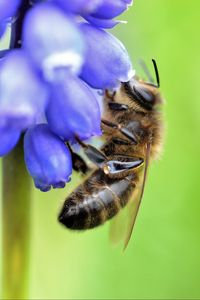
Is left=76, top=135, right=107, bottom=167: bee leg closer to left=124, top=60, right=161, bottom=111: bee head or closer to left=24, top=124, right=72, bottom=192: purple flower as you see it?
left=124, top=60, right=161, bottom=111: bee head

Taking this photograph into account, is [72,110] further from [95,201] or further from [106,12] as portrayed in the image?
[95,201]

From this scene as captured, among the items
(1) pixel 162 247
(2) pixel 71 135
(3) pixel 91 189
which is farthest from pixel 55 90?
(1) pixel 162 247

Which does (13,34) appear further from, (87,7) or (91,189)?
(91,189)

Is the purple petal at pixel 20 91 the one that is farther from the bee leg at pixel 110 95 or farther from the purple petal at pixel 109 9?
the bee leg at pixel 110 95

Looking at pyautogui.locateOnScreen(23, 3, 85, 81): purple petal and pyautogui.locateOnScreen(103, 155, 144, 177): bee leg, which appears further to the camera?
pyautogui.locateOnScreen(103, 155, 144, 177): bee leg

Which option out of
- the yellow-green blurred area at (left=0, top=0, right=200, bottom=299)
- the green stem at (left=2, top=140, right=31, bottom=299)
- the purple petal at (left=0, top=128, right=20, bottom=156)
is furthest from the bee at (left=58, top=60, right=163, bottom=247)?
the yellow-green blurred area at (left=0, top=0, right=200, bottom=299)

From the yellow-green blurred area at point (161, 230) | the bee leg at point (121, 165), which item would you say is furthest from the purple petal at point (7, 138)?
the yellow-green blurred area at point (161, 230)

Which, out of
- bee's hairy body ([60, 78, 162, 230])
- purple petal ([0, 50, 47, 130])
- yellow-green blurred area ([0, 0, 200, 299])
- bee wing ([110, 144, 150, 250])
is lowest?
yellow-green blurred area ([0, 0, 200, 299])

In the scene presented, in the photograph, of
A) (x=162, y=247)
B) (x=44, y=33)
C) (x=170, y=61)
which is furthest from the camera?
(x=170, y=61)
